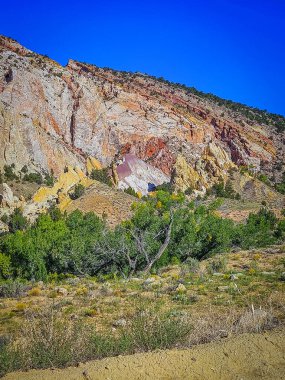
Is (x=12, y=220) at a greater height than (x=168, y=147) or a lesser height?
lesser

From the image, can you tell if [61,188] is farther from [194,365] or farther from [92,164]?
[194,365]

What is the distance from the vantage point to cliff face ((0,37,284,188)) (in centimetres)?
6469

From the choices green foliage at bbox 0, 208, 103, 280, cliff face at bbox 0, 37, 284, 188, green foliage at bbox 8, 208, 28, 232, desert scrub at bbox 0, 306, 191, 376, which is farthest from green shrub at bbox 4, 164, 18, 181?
desert scrub at bbox 0, 306, 191, 376

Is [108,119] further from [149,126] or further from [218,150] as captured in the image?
[218,150]

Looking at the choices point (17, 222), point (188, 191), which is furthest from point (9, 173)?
point (188, 191)

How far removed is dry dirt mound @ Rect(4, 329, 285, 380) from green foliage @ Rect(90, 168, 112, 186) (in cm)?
5808

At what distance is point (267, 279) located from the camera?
13.1 m

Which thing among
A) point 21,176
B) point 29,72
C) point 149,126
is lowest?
point 21,176

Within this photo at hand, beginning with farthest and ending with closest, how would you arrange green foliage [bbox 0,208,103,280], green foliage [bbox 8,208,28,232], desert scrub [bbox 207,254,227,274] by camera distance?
green foliage [bbox 8,208,28,232], green foliage [bbox 0,208,103,280], desert scrub [bbox 207,254,227,274]

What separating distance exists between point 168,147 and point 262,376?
7311 cm

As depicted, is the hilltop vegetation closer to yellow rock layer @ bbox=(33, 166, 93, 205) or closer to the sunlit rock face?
yellow rock layer @ bbox=(33, 166, 93, 205)

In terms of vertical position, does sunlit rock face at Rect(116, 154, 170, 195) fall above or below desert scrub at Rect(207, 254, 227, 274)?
above

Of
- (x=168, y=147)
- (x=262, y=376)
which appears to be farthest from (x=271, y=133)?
(x=262, y=376)

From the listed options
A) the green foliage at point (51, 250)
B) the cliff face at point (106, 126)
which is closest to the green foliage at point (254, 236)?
the green foliage at point (51, 250)
